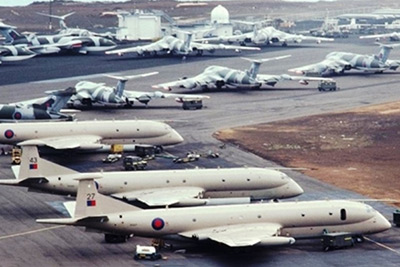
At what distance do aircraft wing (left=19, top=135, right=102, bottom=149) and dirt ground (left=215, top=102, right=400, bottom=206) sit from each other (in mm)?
17896

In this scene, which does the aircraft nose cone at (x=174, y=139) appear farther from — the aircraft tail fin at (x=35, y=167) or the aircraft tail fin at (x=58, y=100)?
the aircraft tail fin at (x=35, y=167)

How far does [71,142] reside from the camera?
10362 cm

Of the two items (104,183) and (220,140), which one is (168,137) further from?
(104,183)

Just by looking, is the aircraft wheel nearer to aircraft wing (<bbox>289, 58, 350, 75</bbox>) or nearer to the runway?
the runway

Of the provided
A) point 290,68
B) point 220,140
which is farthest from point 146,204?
point 290,68

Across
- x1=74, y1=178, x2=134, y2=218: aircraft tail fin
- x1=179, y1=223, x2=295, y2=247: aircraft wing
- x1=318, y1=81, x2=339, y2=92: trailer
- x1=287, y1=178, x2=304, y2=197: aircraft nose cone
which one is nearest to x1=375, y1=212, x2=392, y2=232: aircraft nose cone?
x1=179, y1=223, x2=295, y2=247: aircraft wing

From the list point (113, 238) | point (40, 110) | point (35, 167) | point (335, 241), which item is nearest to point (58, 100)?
point (40, 110)

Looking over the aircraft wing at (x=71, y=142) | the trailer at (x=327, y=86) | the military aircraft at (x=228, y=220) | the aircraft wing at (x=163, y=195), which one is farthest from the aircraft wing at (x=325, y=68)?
the military aircraft at (x=228, y=220)

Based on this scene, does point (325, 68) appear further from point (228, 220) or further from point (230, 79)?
point (228, 220)

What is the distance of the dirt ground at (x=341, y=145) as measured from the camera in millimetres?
96562

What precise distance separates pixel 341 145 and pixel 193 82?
151 feet

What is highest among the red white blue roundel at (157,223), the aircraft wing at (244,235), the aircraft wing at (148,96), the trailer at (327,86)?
the red white blue roundel at (157,223)

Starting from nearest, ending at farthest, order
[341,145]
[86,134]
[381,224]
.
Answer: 1. [381,224]
2. [86,134]
3. [341,145]

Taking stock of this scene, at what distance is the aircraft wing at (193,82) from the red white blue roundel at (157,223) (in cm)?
8568
